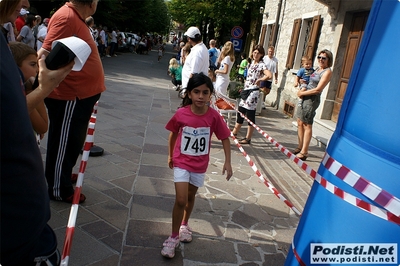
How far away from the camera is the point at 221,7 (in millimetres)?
21234

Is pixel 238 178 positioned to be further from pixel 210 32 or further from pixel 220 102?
pixel 210 32

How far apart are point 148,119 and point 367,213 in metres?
6.41

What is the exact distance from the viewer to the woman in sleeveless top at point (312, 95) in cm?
569

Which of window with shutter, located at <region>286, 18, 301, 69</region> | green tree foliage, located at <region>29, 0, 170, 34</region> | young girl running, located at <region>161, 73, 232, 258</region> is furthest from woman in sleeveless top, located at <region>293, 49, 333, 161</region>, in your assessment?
green tree foliage, located at <region>29, 0, 170, 34</region>

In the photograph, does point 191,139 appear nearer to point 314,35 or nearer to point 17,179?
point 17,179

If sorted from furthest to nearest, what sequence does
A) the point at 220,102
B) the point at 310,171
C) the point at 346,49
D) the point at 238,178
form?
1. the point at 346,49
2. the point at 220,102
3. the point at 238,178
4. the point at 310,171

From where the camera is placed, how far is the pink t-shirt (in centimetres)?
294

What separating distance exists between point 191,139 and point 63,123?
121 centimetres

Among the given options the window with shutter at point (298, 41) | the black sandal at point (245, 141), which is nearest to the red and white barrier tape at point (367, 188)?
the black sandal at point (245, 141)

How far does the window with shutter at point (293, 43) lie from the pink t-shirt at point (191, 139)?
29.9ft

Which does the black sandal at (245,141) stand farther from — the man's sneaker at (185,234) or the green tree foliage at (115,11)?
the green tree foliage at (115,11)

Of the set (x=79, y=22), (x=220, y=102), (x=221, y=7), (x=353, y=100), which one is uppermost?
(x=221, y=7)

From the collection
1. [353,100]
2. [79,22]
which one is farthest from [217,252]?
[79,22]

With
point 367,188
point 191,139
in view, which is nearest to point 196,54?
point 191,139
